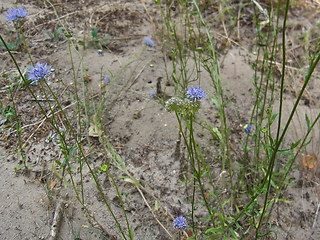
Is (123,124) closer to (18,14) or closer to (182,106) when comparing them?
(18,14)

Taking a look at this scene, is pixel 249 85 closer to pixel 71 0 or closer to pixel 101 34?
pixel 101 34

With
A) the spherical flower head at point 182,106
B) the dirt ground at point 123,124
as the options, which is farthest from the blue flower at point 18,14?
the spherical flower head at point 182,106

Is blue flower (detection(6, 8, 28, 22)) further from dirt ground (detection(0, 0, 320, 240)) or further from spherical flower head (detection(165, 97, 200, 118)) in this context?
spherical flower head (detection(165, 97, 200, 118))

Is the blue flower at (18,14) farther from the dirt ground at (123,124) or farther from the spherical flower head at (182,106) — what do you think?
the spherical flower head at (182,106)

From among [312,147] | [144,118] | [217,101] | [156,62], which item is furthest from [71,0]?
[312,147]

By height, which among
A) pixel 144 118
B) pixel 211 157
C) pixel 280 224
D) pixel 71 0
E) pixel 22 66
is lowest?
pixel 280 224

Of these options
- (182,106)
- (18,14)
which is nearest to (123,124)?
(18,14)

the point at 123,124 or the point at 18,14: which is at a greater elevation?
the point at 18,14

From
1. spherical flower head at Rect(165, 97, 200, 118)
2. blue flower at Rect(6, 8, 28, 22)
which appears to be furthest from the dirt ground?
spherical flower head at Rect(165, 97, 200, 118)

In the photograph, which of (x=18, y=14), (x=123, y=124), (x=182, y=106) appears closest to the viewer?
(x=182, y=106)
